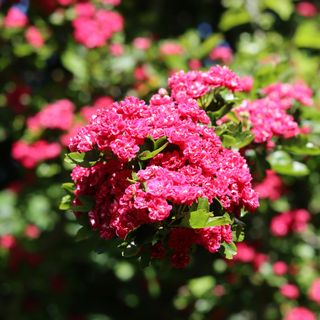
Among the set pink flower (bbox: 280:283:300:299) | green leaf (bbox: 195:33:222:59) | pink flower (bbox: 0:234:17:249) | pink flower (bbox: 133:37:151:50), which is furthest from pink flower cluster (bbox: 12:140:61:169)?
pink flower (bbox: 280:283:300:299)

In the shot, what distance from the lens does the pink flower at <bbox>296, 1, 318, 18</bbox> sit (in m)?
4.90

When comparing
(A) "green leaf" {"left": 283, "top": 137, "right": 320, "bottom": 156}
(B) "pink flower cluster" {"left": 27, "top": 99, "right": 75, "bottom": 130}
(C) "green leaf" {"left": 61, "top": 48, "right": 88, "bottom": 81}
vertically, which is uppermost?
(A) "green leaf" {"left": 283, "top": 137, "right": 320, "bottom": 156}

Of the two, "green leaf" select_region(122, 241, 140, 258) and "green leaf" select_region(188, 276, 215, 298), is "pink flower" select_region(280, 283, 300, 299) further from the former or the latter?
"green leaf" select_region(122, 241, 140, 258)

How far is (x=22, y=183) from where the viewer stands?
A: 15.0ft

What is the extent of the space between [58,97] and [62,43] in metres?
0.39

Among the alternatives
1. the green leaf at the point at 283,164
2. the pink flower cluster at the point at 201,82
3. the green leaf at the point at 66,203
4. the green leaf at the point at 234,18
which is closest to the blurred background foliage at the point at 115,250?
the green leaf at the point at 234,18

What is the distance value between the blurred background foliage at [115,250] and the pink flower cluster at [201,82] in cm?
135

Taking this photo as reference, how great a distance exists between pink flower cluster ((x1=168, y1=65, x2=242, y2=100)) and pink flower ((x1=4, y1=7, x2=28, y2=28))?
2480mm

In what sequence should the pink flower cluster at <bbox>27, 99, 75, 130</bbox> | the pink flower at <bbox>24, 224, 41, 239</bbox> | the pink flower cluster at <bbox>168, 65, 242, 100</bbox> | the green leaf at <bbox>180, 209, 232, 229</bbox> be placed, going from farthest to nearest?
the pink flower at <bbox>24, 224, 41, 239</bbox> → the pink flower cluster at <bbox>27, 99, 75, 130</bbox> → the pink flower cluster at <bbox>168, 65, 242, 100</bbox> → the green leaf at <bbox>180, 209, 232, 229</bbox>

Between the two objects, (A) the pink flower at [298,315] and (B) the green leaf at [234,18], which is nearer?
(A) the pink flower at [298,315]

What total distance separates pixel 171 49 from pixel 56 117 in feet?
2.95

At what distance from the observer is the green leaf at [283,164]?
2.52 m

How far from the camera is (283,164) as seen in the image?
2529 millimetres

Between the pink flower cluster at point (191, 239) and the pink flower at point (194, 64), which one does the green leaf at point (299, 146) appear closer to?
the pink flower cluster at point (191, 239)
